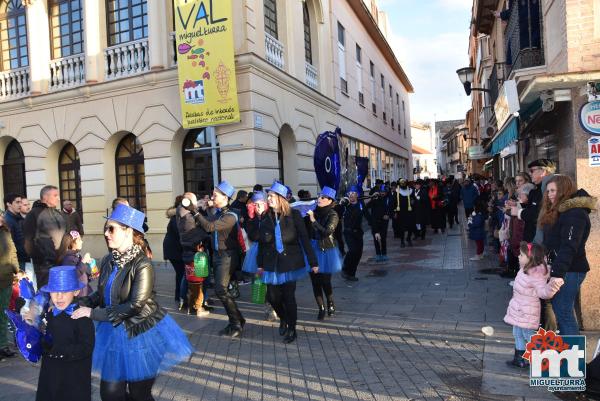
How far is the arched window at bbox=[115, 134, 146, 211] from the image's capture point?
1395cm

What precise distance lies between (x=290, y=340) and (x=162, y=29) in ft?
31.6

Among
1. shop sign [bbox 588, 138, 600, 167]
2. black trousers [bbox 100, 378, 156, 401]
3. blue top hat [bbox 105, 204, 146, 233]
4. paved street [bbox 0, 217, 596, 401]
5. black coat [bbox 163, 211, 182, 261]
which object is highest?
shop sign [bbox 588, 138, 600, 167]

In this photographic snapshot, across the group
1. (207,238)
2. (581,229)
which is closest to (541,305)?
(581,229)

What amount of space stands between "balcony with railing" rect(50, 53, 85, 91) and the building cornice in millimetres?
11641

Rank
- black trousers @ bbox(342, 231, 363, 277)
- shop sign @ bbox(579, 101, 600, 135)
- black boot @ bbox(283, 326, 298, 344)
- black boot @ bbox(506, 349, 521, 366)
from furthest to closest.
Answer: black trousers @ bbox(342, 231, 363, 277)
black boot @ bbox(283, 326, 298, 344)
shop sign @ bbox(579, 101, 600, 135)
black boot @ bbox(506, 349, 521, 366)

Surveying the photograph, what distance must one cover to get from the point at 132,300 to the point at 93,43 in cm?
1234

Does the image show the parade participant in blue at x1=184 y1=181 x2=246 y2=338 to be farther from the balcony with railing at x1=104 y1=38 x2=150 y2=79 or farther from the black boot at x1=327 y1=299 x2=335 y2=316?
the balcony with railing at x1=104 y1=38 x2=150 y2=79

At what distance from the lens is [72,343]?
3.09 m

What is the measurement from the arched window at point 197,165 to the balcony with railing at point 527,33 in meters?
7.53

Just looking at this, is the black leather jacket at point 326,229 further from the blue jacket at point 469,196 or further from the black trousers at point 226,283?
the blue jacket at point 469,196

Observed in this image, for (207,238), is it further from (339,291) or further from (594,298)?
(594,298)

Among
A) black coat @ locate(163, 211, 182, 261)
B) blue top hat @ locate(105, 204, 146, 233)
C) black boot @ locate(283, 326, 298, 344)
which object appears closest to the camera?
blue top hat @ locate(105, 204, 146, 233)

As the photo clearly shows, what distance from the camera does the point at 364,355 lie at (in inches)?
214

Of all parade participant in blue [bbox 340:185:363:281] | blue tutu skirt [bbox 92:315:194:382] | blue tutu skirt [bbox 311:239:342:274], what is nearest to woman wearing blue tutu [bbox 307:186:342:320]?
blue tutu skirt [bbox 311:239:342:274]
